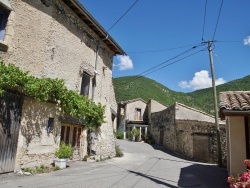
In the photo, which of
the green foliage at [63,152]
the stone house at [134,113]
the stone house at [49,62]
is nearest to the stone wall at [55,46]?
the stone house at [49,62]

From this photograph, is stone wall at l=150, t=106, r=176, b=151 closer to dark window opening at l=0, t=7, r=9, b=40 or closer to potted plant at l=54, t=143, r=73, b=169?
potted plant at l=54, t=143, r=73, b=169

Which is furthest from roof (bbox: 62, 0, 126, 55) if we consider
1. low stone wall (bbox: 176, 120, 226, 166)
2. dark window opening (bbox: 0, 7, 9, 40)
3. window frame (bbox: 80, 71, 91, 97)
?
low stone wall (bbox: 176, 120, 226, 166)

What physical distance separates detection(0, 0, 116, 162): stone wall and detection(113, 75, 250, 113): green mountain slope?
29126 millimetres

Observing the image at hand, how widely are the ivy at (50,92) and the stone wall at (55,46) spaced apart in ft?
2.42

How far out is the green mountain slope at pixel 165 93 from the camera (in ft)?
133

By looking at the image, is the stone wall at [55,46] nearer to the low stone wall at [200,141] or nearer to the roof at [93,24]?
the roof at [93,24]

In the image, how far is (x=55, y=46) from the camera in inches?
426

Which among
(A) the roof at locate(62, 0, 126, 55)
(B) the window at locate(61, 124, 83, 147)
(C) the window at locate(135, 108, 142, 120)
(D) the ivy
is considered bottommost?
(B) the window at locate(61, 124, 83, 147)

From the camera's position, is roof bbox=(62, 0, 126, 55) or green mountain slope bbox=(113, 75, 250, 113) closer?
roof bbox=(62, 0, 126, 55)

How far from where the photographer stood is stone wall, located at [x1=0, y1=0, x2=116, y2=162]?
9.10 metres

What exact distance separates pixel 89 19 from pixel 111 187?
30.0ft

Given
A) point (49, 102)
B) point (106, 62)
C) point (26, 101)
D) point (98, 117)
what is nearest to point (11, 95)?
point (26, 101)

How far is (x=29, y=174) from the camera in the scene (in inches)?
326

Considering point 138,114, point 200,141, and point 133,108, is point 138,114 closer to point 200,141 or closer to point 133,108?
point 133,108
